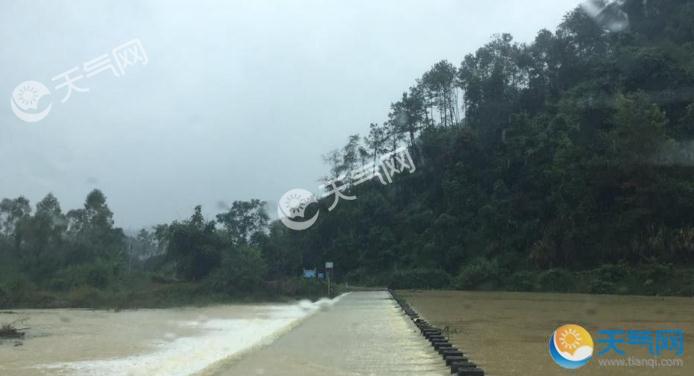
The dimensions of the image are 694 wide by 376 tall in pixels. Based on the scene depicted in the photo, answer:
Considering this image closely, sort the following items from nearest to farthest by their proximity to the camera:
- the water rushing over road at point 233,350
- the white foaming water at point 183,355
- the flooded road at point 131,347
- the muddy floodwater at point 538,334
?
1. the muddy floodwater at point 538,334
2. the water rushing over road at point 233,350
3. the white foaming water at point 183,355
4. the flooded road at point 131,347

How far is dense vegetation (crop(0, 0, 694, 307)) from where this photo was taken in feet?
107

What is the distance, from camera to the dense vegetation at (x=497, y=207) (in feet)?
107

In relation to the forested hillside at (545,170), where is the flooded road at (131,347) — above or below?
below

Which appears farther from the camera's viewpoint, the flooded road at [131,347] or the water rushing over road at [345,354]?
the flooded road at [131,347]

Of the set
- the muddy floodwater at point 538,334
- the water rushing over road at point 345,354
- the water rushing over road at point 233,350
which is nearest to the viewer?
the muddy floodwater at point 538,334

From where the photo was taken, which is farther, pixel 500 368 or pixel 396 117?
pixel 396 117

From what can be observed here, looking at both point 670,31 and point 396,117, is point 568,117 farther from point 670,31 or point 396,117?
point 396,117

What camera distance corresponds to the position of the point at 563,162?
38.5m

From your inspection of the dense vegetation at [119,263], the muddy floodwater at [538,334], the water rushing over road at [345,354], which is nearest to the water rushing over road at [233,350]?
the water rushing over road at [345,354]

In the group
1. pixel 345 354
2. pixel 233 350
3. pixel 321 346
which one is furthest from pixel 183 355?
pixel 345 354

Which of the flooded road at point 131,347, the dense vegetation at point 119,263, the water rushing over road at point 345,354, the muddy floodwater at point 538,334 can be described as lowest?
the muddy floodwater at point 538,334

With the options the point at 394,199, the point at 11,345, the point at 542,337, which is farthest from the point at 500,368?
the point at 394,199

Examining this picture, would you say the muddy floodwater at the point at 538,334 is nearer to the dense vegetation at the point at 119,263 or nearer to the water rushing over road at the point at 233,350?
the water rushing over road at the point at 233,350

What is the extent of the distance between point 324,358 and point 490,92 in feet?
163
